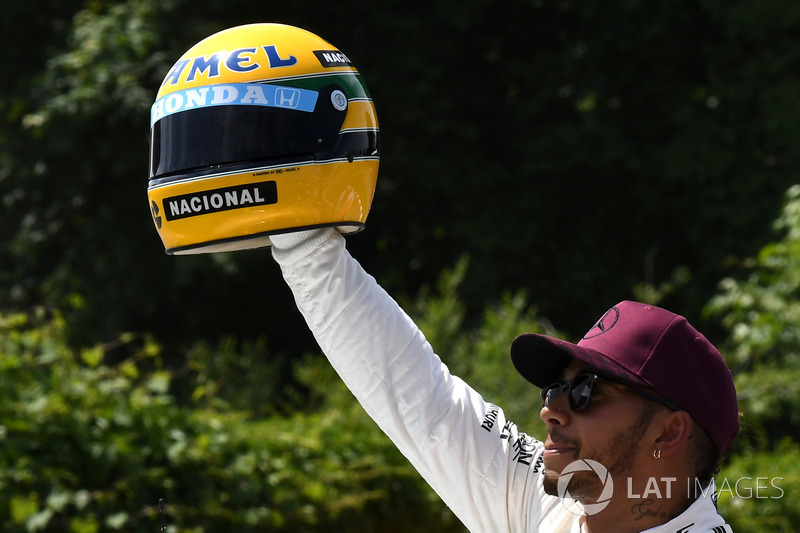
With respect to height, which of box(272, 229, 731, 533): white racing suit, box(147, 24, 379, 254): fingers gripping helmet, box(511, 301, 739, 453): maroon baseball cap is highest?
box(147, 24, 379, 254): fingers gripping helmet

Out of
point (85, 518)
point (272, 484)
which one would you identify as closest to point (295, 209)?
point (85, 518)

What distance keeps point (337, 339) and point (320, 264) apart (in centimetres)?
16

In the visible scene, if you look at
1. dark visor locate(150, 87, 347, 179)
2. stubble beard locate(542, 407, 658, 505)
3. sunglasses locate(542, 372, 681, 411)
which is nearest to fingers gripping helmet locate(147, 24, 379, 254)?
dark visor locate(150, 87, 347, 179)

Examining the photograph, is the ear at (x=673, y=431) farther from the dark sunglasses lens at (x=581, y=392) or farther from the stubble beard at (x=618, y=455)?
the dark sunglasses lens at (x=581, y=392)

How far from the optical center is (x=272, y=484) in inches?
185

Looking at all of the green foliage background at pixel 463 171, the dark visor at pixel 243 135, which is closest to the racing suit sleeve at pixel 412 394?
the dark visor at pixel 243 135

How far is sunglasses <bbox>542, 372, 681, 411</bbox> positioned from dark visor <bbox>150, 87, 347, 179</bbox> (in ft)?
2.20

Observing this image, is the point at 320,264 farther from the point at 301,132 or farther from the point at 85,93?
the point at 85,93

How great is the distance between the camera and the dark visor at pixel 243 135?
205 cm

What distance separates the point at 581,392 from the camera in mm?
2049

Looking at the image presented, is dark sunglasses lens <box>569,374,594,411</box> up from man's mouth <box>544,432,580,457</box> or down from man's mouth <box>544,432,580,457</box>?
up

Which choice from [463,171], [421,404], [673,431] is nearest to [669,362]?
[673,431]

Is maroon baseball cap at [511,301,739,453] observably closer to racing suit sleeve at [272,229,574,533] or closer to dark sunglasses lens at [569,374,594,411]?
dark sunglasses lens at [569,374,594,411]

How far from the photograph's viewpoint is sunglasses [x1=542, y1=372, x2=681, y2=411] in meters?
2.02
